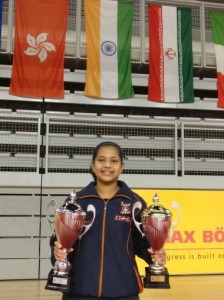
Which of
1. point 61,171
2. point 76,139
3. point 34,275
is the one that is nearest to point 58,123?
point 76,139

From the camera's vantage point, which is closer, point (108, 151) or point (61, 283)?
point (61, 283)

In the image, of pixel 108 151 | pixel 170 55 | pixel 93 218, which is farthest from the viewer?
pixel 170 55

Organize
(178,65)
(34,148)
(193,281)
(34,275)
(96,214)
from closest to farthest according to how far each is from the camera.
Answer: (96,214)
(193,281)
(34,275)
(34,148)
(178,65)

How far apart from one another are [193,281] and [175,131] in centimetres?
304

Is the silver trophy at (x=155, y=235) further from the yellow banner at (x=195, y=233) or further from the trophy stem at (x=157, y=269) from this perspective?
the yellow banner at (x=195, y=233)

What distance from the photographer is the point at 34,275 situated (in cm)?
683

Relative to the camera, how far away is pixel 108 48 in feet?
25.4

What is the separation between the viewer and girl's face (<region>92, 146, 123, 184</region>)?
6.50ft

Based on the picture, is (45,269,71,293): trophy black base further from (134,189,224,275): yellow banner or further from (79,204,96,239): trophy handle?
(134,189,224,275): yellow banner

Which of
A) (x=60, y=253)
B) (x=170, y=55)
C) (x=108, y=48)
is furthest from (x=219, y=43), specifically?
(x=60, y=253)

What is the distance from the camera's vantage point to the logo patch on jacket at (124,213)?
192 centimetres

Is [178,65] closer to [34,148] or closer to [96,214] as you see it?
[34,148]

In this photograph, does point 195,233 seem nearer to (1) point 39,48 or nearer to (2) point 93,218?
(1) point 39,48

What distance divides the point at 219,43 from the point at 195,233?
13.8 feet
